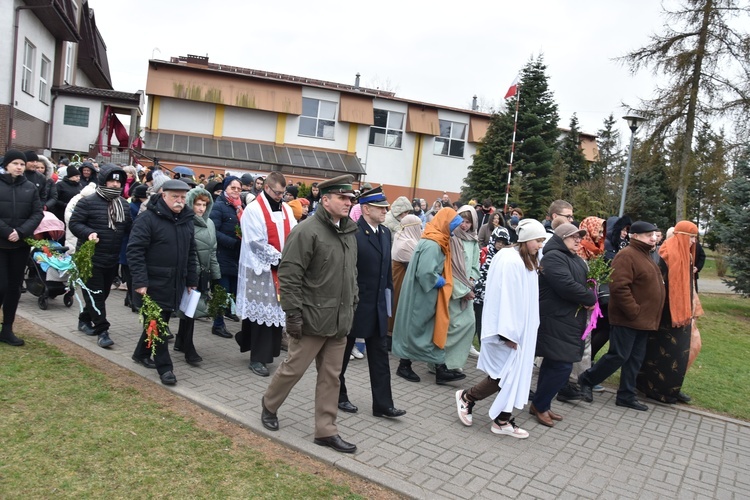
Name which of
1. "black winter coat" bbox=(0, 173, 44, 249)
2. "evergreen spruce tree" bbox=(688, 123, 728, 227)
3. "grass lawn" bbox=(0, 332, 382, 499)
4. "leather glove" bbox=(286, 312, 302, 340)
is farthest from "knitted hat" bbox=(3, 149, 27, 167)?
"evergreen spruce tree" bbox=(688, 123, 728, 227)

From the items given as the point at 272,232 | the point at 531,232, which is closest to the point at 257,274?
the point at 272,232

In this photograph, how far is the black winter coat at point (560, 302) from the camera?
5.58 meters

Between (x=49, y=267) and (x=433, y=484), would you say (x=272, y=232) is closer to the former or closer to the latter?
(x=433, y=484)

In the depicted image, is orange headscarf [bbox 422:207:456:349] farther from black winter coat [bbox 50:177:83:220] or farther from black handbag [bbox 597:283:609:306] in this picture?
black winter coat [bbox 50:177:83:220]

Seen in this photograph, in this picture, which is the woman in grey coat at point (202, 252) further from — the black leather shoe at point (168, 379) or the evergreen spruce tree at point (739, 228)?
the evergreen spruce tree at point (739, 228)

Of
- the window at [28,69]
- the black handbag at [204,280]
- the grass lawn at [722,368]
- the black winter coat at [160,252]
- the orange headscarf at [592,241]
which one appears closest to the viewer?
the black winter coat at [160,252]

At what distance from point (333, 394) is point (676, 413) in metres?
4.44

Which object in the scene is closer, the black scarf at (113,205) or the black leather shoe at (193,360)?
the black leather shoe at (193,360)

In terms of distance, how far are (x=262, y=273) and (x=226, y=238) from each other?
4.99 feet

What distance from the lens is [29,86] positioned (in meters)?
22.1

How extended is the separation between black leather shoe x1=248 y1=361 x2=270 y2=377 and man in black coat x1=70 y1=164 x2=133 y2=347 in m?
1.69

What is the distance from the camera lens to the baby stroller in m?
7.61

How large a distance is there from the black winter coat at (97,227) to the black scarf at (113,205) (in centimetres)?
3

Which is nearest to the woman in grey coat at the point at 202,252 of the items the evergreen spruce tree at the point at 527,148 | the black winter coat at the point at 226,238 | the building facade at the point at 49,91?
the black winter coat at the point at 226,238
